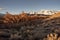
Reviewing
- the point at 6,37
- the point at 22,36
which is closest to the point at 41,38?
the point at 22,36

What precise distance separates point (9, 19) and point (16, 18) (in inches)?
29.9

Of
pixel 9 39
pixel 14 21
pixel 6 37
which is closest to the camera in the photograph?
pixel 9 39

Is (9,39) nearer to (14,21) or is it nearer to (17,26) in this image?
(17,26)

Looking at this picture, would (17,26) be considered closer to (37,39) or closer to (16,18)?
(16,18)

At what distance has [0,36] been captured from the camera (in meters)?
15.4

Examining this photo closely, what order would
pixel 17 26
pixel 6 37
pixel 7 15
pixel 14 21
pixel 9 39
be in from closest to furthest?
pixel 9 39 < pixel 6 37 < pixel 17 26 < pixel 14 21 < pixel 7 15

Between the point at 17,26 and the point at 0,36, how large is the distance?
15.6ft

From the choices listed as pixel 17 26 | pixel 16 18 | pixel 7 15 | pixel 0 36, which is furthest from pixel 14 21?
pixel 0 36

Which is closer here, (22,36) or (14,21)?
(22,36)

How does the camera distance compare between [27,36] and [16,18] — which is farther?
[16,18]

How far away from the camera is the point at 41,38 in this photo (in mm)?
14625

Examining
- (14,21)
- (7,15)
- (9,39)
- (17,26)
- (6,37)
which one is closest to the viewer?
(9,39)

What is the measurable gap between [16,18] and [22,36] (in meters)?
9.09

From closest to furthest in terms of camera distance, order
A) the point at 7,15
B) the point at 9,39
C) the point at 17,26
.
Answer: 1. the point at 9,39
2. the point at 17,26
3. the point at 7,15
